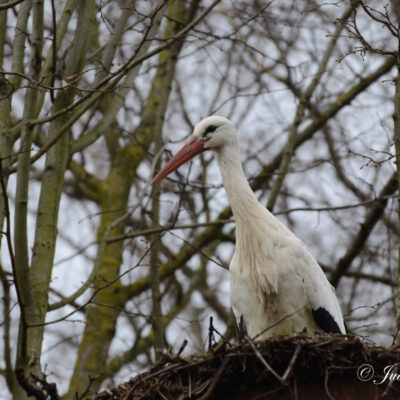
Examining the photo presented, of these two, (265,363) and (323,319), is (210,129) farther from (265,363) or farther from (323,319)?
(265,363)

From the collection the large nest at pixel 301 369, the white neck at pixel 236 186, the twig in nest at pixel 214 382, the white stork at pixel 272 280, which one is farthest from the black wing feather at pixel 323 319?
the twig in nest at pixel 214 382

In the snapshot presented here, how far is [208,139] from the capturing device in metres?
6.94

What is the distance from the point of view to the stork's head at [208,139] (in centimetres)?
690

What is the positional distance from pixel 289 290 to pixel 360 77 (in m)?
4.35

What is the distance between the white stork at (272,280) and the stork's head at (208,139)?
0.51 metres

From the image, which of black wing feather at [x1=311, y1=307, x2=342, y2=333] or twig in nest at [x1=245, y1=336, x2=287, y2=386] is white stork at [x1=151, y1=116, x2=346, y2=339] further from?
twig in nest at [x1=245, y1=336, x2=287, y2=386]

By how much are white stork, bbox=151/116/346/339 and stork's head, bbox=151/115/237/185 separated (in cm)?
51

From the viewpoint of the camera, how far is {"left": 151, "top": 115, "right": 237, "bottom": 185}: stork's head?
690 cm

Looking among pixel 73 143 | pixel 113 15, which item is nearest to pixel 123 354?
pixel 73 143

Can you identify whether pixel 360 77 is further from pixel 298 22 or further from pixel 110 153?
pixel 110 153

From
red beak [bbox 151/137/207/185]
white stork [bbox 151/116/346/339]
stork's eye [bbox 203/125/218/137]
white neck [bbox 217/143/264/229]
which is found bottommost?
white stork [bbox 151/116/346/339]

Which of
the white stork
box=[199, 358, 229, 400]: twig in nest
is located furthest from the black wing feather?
box=[199, 358, 229, 400]: twig in nest

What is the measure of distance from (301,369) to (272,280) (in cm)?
154

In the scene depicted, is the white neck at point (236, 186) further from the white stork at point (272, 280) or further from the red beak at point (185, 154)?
the red beak at point (185, 154)
